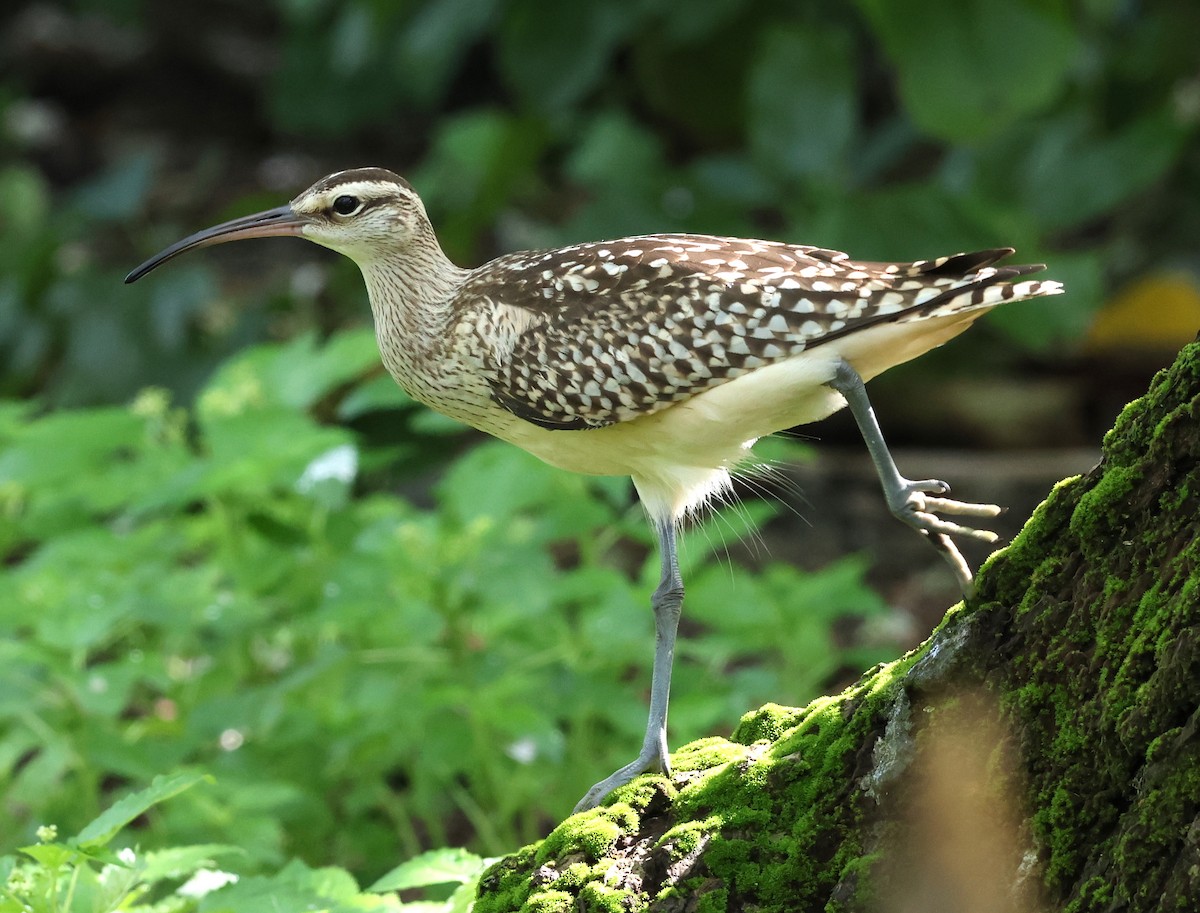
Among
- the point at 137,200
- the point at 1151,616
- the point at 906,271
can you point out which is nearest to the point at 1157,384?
the point at 1151,616

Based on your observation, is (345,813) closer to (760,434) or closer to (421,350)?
(421,350)

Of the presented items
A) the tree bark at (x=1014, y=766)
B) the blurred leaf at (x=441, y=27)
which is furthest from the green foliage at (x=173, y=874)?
the blurred leaf at (x=441, y=27)

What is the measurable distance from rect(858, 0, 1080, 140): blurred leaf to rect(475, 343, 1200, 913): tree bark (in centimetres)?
557

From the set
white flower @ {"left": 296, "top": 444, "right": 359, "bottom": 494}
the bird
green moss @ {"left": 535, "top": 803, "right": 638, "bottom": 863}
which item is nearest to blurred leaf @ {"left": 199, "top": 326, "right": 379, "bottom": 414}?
white flower @ {"left": 296, "top": 444, "right": 359, "bottom": 494}

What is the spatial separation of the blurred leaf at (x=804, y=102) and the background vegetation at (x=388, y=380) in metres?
0.02

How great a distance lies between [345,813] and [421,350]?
118 inches

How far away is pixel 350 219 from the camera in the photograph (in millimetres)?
4840

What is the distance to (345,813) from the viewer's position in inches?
269

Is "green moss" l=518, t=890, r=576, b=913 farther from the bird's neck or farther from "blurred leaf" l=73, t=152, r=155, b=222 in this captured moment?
"blurred leaf" l=73, t=152, r=155, b=222

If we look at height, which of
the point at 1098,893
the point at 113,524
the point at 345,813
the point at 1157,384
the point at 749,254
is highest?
the point at 113,524

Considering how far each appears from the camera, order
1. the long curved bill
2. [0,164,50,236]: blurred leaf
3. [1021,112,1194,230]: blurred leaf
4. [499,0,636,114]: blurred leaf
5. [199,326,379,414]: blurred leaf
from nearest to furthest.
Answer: the long curved bill < [199,326,379,414]: blurred leaf < [1021,112,1194,230]: blurred leaf < [499,0,636,114]: blurred leaf < [0,164,50,236]: blurred leaf

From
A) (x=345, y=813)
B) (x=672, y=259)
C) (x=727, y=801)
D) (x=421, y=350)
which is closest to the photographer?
(x=727, y=801)

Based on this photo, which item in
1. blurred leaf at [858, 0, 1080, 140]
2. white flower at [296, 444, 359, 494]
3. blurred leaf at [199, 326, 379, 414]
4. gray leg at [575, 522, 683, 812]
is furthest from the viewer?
blurred leaf at [858, 0, 1080, 140]

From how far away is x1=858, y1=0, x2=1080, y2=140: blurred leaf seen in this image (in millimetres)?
8570
